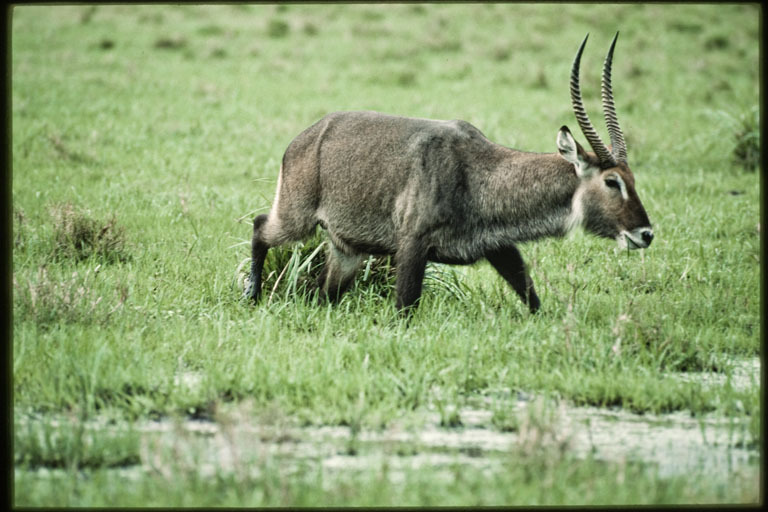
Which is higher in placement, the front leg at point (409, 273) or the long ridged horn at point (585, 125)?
the long ridged horn at point (585, 125)

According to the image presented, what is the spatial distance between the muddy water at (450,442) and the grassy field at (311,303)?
0.21 feet

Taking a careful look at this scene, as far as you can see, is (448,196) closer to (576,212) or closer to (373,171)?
(373,171)

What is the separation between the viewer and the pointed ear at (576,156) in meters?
5.35

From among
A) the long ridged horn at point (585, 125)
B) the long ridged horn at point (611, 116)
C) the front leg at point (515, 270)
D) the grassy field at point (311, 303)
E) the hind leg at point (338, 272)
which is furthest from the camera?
the hind leg at point (338, 272)

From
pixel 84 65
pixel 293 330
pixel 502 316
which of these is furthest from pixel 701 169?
pixel 84 65

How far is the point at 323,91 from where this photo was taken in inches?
524

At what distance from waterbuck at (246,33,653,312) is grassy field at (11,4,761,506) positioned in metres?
0.33

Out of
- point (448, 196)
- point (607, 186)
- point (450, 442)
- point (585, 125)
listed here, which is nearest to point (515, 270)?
point (448, 196)

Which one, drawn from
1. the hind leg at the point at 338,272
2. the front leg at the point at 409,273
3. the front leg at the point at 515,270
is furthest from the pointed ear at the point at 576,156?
the hind leg at the point at 338,272

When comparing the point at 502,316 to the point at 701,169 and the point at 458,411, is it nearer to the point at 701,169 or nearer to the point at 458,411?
the point at 458,411

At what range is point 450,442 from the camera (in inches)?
153

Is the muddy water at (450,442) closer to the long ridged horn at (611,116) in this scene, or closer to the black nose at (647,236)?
the black nose at (647,236)

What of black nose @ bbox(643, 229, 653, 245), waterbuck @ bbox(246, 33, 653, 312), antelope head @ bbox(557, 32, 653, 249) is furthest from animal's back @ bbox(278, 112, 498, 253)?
black nose @ bbox(643, 229, 653, 245)

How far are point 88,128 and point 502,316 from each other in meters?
7.17
